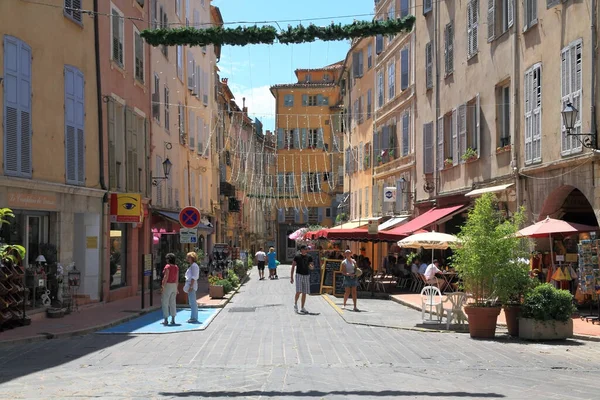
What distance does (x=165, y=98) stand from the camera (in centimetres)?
3472

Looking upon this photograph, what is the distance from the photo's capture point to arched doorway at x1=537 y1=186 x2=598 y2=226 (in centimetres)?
1973

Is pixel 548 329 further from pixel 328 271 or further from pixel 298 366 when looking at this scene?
pixel 328 271

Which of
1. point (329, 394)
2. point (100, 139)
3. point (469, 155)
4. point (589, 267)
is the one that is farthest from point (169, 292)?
point (469, 155)

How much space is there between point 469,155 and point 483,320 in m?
10.9

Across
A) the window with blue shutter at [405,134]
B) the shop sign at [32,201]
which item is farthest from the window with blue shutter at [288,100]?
the shop sign at [32,201]

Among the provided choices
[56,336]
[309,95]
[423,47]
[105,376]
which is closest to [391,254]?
[423,47]

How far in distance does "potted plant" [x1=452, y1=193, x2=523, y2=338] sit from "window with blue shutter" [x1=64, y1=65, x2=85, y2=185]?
1112cm

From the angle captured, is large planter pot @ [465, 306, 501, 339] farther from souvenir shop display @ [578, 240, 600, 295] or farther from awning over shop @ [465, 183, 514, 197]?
awning over shop @ [465, 183, 514, 197]

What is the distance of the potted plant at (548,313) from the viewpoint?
47.6ft

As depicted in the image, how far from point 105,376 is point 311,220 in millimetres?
73225

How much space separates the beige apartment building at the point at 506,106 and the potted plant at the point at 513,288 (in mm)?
3119

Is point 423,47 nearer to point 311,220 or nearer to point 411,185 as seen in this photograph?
point 411,185

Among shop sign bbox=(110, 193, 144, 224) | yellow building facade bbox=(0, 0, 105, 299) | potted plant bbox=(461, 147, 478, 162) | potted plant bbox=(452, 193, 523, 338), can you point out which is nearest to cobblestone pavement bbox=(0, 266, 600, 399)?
potted plant bbox=(452, 193, 523, 338)

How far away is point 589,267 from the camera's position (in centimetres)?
1683
